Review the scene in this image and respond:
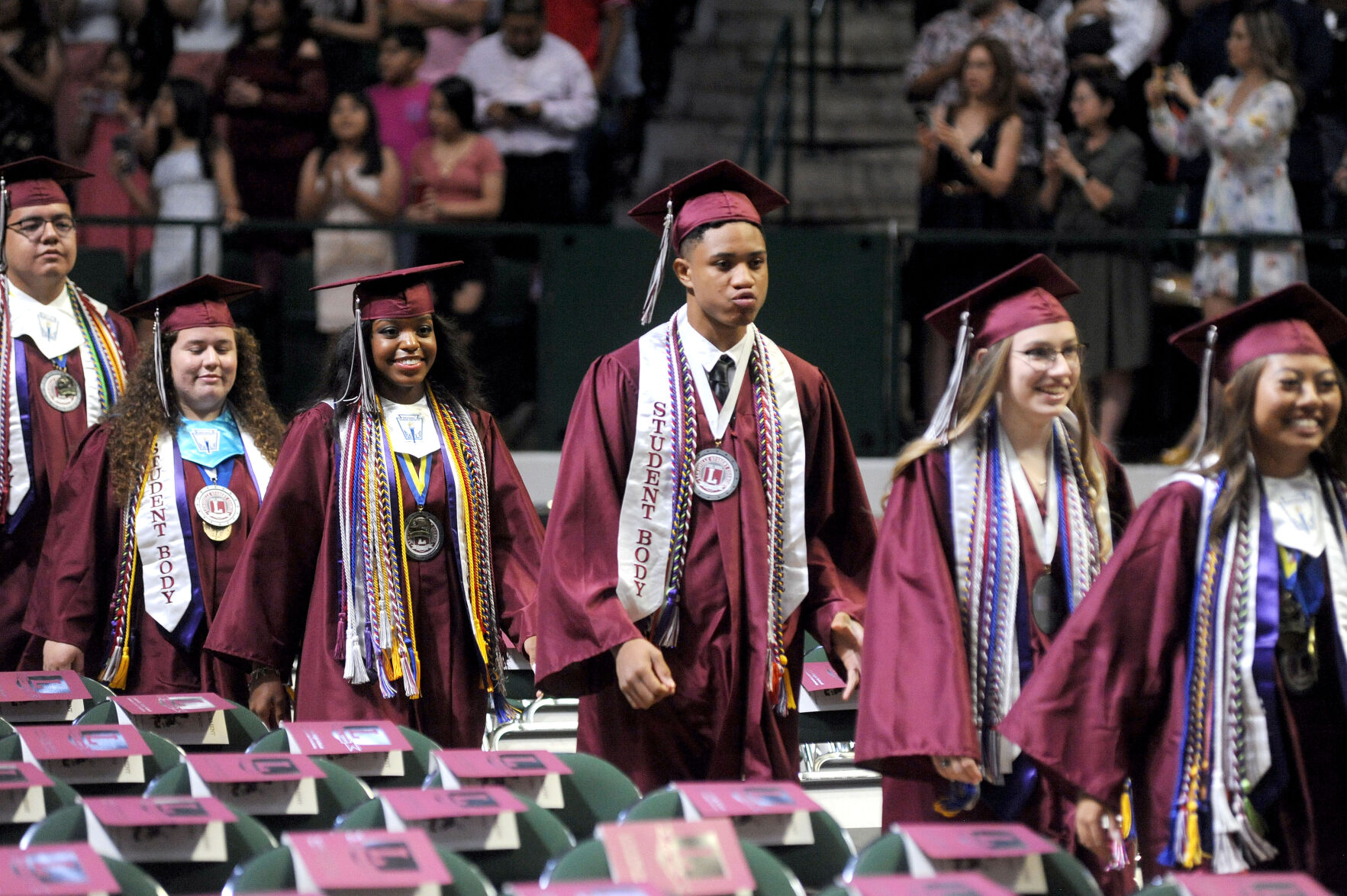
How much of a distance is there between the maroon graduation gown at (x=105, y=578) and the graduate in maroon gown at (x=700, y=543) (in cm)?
140

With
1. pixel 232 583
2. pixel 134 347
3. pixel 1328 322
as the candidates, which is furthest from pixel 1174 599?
pixel 134 347

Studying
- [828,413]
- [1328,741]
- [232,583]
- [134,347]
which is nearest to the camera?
[1328,741]

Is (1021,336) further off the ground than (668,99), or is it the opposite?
(668,99)

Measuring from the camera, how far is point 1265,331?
3443 millimetres

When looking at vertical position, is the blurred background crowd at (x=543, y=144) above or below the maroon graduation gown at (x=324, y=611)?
above

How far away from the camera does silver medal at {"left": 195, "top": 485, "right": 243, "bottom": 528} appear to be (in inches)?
203

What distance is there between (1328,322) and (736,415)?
1318 mm

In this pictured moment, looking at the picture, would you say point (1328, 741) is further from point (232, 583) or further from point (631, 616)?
point (232, 583)

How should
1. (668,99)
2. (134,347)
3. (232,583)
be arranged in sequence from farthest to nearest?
(668,99)
(134,347)
(232,583)

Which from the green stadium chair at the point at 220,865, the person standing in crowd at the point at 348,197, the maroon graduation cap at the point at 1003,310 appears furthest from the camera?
the person standing in crowd at the point at 348,197

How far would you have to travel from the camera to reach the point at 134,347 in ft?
19.4

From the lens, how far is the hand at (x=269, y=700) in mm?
4730

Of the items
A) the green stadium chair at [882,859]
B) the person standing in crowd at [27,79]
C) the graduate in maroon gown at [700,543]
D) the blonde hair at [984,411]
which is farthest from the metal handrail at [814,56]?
the green stadium chair at [882,859]

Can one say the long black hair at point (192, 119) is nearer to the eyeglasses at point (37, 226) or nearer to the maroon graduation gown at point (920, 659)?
the eyeglasses at point (37, 226)
